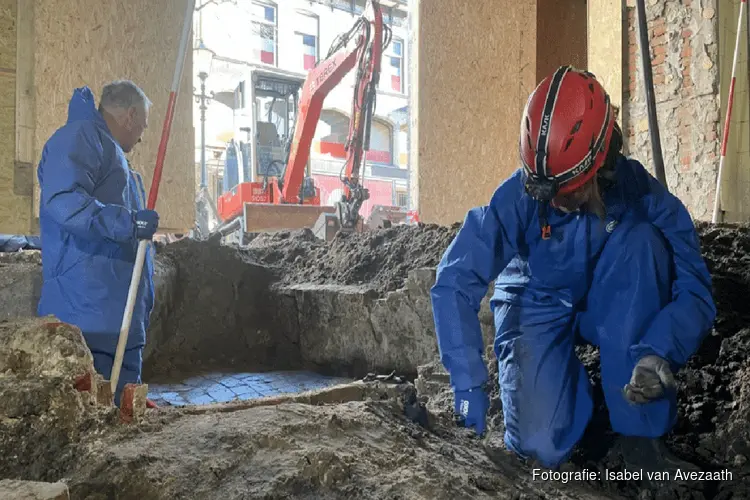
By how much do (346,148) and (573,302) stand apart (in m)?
5.29

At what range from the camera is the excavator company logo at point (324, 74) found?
791cm

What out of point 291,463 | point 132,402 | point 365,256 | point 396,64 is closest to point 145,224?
point 132,402

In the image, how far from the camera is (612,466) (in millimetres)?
2293

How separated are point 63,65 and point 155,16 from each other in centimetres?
75

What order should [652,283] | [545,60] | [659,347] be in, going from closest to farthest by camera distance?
[659,347]
[652,283]
[545,60]

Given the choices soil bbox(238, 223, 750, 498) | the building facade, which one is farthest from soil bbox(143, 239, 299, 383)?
the building facade

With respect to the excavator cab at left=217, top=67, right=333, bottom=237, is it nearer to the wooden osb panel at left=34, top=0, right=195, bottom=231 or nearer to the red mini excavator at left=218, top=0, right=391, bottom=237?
the red mini excavator at left=218, top=0, right=391, bottom=237

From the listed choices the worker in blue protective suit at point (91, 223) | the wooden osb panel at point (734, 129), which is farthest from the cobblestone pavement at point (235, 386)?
the wooden osb panel at point (734, 129)

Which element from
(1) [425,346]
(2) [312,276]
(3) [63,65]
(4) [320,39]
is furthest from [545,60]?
(4) [320,39]

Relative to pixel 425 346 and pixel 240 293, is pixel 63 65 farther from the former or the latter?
pixel 425 346

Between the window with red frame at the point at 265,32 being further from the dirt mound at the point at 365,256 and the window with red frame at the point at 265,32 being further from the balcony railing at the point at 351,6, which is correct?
the dirt mound at the point at 365,256

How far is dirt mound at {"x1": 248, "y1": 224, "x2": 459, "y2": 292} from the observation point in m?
4.78

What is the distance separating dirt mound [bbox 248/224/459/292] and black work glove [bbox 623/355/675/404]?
246 centimetres

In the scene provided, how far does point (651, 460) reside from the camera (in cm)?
218
